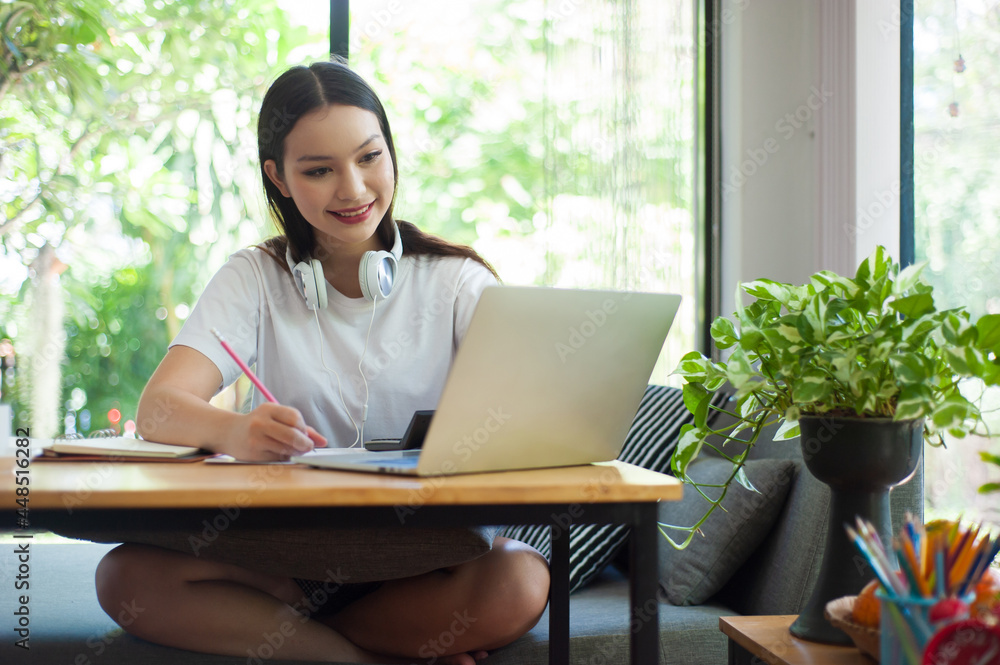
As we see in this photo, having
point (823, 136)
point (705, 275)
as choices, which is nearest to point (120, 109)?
point (705, 275)

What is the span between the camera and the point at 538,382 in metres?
0.75

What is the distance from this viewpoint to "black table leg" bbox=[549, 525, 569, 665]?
1132mm

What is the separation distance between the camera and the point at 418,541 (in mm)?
975

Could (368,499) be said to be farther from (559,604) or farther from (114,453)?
(559,604)

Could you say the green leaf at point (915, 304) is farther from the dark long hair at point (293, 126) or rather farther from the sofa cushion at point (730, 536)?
the dark long hair at point (293, 126)

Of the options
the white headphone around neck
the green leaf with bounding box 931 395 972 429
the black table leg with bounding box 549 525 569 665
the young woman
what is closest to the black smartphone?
the young woman

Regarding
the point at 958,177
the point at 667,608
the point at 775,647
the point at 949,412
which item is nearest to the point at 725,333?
the point at 949,412

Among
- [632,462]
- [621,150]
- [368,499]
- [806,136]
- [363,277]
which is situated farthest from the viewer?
[621,150]

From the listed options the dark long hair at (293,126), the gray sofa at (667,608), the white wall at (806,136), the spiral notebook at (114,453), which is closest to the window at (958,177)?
the white wall at (806,136)

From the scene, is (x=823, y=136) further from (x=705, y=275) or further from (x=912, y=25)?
(x=705, y=275)

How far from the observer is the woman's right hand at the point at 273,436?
83 cm

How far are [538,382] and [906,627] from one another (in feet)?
1.38

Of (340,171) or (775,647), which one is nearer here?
(775,647)

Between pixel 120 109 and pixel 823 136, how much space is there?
3310 mm
